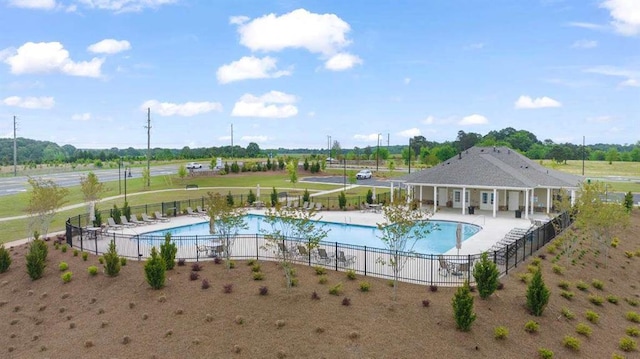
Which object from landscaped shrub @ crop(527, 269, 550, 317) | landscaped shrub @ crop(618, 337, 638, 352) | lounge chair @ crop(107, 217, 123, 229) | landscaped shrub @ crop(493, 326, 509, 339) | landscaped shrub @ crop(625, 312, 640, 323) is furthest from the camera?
lounge chair @ crop(107, 217, 123, 229)

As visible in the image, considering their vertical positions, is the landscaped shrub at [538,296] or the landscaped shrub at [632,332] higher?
the landscaped shrub at [538,296]

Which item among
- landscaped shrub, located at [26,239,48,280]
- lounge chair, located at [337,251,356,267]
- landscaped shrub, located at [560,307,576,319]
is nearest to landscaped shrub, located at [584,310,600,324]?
landscaped shrub, located at [560,307,576,319]

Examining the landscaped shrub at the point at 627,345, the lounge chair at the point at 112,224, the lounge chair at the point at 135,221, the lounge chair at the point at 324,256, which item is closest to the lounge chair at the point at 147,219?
the lounge chair at the point at 135,221

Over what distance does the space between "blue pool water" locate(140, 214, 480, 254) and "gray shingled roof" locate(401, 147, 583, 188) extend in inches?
193

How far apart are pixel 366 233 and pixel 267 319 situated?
17.2 m

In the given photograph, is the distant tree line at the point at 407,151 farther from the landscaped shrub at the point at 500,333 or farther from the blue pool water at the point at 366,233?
the landscaped shrub at the point at 500,333

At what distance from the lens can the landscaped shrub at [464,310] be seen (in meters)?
14.1

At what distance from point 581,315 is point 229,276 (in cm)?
1349

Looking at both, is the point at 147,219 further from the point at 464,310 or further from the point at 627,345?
the point at 627,345

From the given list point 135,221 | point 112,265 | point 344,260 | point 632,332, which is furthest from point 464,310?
point 135,221

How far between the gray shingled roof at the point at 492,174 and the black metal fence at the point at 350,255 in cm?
983

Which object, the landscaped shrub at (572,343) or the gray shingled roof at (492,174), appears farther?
the gray shingled roof at (492,174)

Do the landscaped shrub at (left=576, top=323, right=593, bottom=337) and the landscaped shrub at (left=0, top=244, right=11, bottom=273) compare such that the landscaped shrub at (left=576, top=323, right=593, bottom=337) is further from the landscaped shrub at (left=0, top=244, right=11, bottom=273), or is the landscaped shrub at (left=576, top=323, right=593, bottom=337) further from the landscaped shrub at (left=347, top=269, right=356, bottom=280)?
the landscaped shrub at (left=0, top=244, right=11, bottom=273)

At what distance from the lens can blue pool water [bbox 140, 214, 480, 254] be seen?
2769 centimetres
